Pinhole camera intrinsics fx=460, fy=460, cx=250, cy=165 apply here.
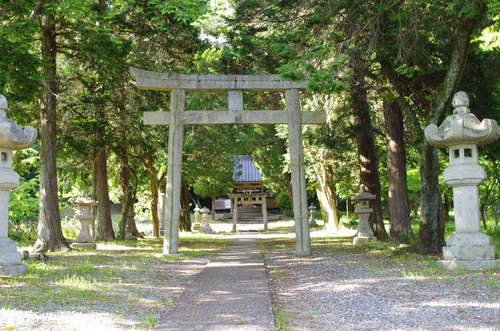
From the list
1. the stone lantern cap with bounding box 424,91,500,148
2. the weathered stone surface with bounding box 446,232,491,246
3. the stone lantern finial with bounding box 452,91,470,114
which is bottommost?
the weathered stone surface with bounding box 446,232,491,246

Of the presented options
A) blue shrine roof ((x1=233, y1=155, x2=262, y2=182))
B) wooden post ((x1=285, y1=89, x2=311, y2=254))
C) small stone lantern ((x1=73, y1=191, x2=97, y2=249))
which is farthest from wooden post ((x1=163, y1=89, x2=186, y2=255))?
blue shrine roof ((x1=233, y1=155, x2=262, y2=182))

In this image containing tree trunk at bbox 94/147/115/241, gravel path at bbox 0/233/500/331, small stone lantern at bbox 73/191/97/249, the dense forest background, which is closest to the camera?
gravel path at bbox 0/233/500/331

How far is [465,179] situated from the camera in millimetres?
7008

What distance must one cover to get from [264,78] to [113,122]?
17.4 feet

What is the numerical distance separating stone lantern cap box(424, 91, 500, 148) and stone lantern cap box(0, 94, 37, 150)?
638 centimetres

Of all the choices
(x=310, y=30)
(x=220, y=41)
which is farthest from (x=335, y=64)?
(x=220, y=41)

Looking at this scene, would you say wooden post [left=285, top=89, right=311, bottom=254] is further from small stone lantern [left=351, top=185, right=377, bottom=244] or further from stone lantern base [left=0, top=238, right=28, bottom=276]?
stone lantern base [left=0, top=238, right=28, bottom=276]

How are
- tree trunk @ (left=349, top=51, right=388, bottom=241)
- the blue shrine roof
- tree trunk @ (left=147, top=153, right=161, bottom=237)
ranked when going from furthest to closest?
the blue shrine roof → tree trunk @ (left=147, top=153, right=161, bottom=237) → tree trunk @ (left=349, top=51, right=388, bottom=241)

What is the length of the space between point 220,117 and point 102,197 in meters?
6.59

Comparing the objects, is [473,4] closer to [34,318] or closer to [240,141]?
[34,318]

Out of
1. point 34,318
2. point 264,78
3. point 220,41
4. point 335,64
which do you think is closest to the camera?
point 34,318

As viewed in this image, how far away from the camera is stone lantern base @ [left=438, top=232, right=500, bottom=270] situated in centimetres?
676

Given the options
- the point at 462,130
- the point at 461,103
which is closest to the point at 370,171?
the point at 461,103

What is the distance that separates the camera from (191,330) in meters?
4.04
